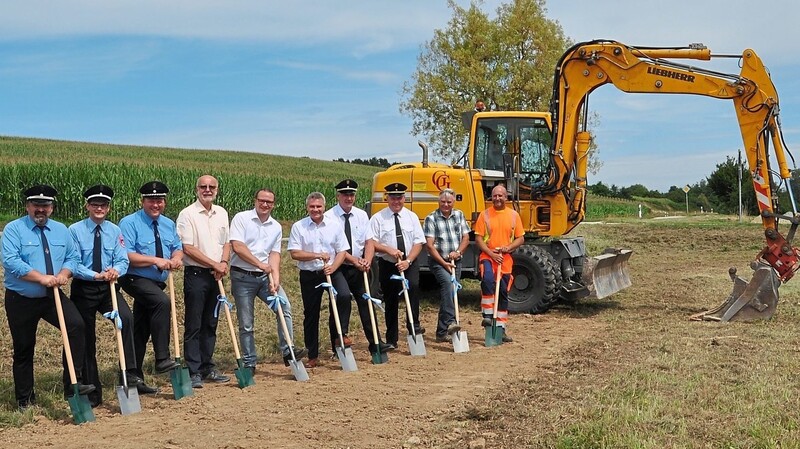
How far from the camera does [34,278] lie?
6.86 meters

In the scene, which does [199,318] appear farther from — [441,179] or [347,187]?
[441,179]

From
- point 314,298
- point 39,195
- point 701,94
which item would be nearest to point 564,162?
point 701,94

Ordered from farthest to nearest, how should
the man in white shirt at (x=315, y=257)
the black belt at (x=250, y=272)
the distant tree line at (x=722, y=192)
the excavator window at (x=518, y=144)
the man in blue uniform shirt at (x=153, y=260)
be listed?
the distant tree line at (x=722, y=192)
the excavator window at (x=518, y=144)
the man in white shirt at (x=315, y=257)
the black belt at (x=250, y=272)
the man in blue uniform shirt at (x=153, y=260)

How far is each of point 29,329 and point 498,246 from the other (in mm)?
5094

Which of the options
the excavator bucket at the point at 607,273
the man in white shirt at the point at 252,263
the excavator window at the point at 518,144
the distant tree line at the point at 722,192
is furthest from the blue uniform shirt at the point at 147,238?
the distant tree line at the point at 722,192

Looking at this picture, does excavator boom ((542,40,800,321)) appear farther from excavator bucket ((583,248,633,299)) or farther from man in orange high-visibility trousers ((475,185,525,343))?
man in orange high-visibility trousers ((475,185,525,343))

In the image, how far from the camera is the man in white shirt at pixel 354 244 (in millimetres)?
9180

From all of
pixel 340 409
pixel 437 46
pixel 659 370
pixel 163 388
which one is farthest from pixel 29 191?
pixel 437 46

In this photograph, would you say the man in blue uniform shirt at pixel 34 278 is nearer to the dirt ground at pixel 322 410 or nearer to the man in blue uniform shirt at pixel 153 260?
the dirt ground at pixel 322 410

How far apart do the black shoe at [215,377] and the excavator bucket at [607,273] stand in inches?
244

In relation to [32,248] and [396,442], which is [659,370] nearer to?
[396,442]

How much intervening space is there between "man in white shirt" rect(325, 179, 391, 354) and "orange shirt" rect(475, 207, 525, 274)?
4.94 feet

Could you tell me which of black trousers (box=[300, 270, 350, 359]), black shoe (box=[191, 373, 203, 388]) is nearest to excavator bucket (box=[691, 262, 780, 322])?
black trousers (box=[300, 270, 350, 359])

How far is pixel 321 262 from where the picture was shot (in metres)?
8.93
